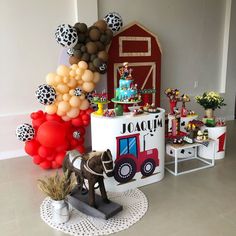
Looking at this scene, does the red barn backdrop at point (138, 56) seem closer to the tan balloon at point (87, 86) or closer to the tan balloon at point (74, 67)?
the tan balloon at point (87, 86)

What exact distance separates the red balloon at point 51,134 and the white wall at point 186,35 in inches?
88.7

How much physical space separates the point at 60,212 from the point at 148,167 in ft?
3.77

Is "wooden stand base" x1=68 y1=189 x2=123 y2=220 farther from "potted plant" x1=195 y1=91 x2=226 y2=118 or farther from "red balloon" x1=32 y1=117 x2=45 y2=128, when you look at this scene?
"potted plant" x1=195 y1=91 x2=226 y2=118

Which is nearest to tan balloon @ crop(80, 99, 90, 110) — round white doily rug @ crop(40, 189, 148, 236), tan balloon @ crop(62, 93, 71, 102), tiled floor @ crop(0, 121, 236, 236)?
tan balloon @ crop(62, 93, 71, 102)

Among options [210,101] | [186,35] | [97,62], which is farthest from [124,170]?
[186,35]

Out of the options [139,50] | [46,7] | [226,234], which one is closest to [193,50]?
[139,50]

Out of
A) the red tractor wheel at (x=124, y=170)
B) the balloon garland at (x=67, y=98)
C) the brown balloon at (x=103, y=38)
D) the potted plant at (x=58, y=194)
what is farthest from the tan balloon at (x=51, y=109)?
the potted plant at (x=58, y=194)

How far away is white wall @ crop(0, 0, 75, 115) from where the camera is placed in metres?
3.83

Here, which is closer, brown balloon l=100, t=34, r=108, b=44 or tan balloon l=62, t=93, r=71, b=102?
tan balloon l=62, t=93, r=71, b=102

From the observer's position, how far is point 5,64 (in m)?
3.89

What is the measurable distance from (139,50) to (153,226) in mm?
3026

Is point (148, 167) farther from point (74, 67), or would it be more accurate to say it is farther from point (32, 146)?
point (74, 67)

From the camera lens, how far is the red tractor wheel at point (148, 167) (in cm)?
310

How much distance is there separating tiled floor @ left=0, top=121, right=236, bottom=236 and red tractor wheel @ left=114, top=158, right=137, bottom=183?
0.24 meters
